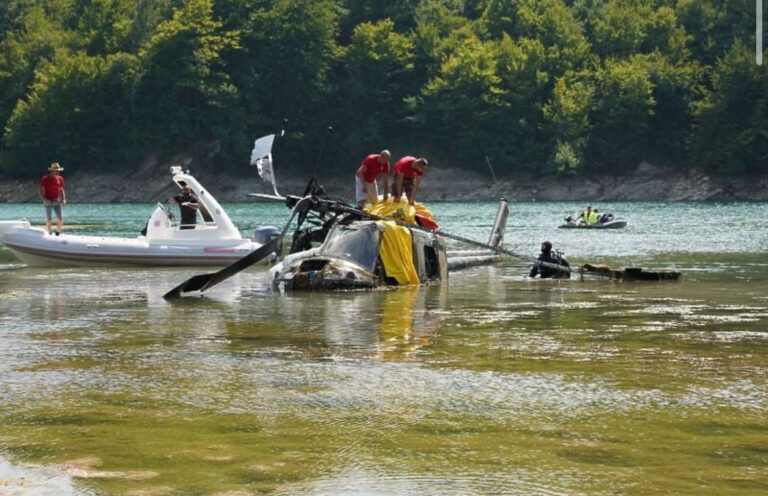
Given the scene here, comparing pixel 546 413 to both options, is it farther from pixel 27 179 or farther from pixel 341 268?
pixel 27 179

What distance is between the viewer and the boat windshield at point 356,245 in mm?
26109

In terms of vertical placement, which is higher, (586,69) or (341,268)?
(586,69)

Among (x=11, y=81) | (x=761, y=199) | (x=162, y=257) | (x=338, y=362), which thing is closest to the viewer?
(x=338, y=362)

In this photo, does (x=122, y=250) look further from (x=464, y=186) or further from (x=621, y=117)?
(x=621, y=117)

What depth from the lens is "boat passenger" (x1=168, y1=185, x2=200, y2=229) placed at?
33.2 metres

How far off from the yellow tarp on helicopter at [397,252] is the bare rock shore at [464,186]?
9143 cm

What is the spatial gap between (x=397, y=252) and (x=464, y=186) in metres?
96.0

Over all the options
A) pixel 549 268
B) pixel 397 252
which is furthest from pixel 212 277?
pixel 549 268

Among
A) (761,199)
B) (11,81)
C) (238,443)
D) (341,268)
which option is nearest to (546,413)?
(238,443)

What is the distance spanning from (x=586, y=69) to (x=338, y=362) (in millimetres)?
123311

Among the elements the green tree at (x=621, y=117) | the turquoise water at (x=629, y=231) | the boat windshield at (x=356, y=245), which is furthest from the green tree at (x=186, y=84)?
the boat windshield at (x=356, y=245)

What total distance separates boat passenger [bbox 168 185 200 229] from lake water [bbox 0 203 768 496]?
766 centimetres

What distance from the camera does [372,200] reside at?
29.6 meters

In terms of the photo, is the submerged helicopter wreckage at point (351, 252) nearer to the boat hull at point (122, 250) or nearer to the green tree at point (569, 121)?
the boat hull at point (122, 250)
